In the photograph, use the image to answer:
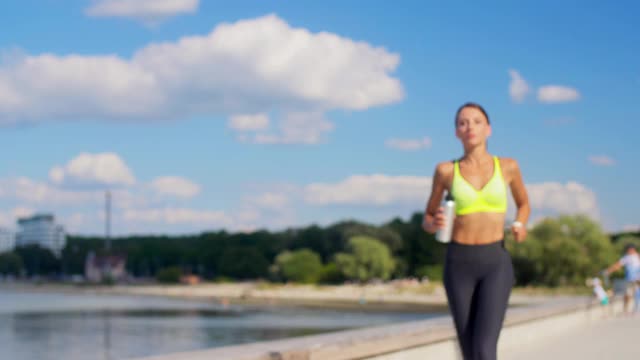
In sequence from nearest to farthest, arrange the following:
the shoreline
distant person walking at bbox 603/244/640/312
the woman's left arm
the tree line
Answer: the woman's left arm < distant person walking at bbox 603/244/640/312 < the tree line < the shoreline

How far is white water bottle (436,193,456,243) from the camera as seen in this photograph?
473cm

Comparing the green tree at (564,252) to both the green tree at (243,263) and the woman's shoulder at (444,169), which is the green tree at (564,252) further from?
the green tree at (243,263)

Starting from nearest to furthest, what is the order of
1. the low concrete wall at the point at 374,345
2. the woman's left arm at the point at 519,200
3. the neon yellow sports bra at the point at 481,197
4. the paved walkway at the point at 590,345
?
the neon yellow sports bra at the point at 481,197, the woman's left arm at the point at 519,200, the low concrete wall at the point at 374,345, the paved walkway at the point at 590,345

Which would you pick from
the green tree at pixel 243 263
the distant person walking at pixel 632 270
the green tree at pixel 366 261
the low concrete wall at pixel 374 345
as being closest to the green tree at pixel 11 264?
the green tree at pixel 243 263

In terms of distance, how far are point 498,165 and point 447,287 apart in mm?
724

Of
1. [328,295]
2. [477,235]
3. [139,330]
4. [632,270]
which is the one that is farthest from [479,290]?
[328,295]

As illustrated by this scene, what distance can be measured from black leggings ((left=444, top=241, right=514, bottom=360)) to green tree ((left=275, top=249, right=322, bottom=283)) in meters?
95.2

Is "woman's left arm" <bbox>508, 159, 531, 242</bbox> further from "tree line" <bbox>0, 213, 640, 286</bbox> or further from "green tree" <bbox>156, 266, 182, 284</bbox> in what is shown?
"green tree" <bbox>156, 266, 182, 284</bbox>

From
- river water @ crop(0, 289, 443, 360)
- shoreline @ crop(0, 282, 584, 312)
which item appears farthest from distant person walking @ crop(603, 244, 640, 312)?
shoreline @ crop(0, 282, 584, 312)

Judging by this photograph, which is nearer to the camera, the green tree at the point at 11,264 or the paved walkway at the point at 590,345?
the paved walkway at the point at 590,345

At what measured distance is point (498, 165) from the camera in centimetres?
495

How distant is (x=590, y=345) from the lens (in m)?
12.0

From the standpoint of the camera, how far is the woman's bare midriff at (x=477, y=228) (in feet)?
15.8

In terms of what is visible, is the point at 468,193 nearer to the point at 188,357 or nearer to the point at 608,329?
the point at 188,357
